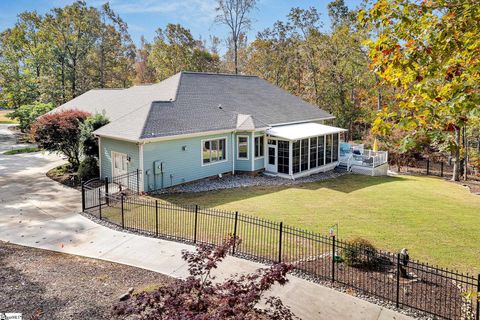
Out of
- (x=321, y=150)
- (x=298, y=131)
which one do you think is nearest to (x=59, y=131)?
(x=298, y=131)

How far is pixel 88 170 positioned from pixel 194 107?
7613 mm

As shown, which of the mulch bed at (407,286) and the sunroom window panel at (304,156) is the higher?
the sunroom window panel at (304,156)

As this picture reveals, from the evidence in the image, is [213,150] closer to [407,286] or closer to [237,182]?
[237,182]

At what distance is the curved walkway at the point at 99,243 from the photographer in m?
7.93

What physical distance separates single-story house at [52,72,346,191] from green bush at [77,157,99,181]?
0.47 metres

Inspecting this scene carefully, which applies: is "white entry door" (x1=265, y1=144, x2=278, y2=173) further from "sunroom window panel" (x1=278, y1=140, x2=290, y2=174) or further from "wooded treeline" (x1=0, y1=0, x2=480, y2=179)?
"wooded treeline" (x1=0, y1=0, x2=480, y2=179)

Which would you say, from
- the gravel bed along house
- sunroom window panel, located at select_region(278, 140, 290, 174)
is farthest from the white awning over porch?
the gravel bed along house

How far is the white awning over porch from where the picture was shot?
73.8 feet

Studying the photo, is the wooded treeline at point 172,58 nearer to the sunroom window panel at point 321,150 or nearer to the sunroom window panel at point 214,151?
the sunroom window panel at point 321,150

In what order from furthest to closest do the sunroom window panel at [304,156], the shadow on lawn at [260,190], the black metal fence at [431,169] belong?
the black metal fence at [431,169], the sunroom window panel at [304,156], the shadow on lawn at [260,190]

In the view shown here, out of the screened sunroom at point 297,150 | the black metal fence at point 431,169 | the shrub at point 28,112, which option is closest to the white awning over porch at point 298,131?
the screened sunroom at point 297,150

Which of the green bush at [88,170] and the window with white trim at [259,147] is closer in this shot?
the green bush at [88,170]

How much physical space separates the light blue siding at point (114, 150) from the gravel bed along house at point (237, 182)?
212 centimetres

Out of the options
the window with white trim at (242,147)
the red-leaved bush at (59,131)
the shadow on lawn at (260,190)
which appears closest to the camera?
the shadow on lawn at (260,190)
